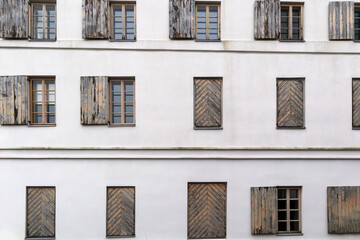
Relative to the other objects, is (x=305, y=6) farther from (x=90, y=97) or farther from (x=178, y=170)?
(x=90, y=97)

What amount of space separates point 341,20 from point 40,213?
11.8 m

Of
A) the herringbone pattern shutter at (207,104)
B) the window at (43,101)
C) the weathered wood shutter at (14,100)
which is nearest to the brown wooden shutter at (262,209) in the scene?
the herringbone pattern shutter at (207,104)

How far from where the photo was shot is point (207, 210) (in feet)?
29.1

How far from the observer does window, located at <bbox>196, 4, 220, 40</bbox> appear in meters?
9.12

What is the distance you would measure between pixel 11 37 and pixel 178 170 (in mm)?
6856

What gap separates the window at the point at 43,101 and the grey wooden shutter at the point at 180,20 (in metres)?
4.34

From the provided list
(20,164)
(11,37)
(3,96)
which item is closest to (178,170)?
(20,164)

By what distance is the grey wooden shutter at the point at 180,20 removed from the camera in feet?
29.0

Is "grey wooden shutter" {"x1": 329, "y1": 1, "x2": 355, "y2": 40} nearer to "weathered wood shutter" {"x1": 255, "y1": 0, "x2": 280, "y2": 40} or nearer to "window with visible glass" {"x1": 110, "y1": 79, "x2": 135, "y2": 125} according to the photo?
"weathered wood shutter" {"x1": 255, "y1": 0, "x2": 280, "y2": 40}

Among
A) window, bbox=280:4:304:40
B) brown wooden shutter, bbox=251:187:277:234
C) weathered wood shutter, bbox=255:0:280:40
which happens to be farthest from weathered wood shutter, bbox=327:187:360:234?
weathered wood shutter, bbox=255:0:280:40

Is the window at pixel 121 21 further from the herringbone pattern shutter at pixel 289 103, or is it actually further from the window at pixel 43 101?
the herringbone pattern shutter at pixel 289 103

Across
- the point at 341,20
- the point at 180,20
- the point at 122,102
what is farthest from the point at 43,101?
the point at 341,20

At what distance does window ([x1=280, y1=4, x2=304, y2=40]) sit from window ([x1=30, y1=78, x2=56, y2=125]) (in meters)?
7.98

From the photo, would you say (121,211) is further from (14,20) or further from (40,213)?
(14,20)
